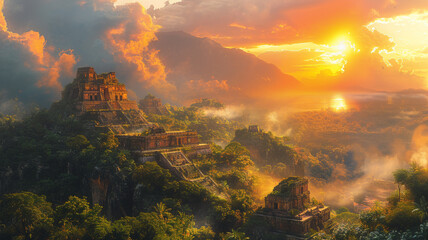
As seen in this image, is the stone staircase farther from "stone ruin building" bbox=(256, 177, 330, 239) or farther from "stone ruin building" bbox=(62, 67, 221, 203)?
"stone ruin building" bbox=(256, 177, 330, 239)

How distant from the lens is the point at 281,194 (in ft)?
201

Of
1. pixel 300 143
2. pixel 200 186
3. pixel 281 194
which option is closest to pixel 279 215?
pixel 281 194

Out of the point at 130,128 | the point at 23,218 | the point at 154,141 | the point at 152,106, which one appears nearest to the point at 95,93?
the point at 130,128

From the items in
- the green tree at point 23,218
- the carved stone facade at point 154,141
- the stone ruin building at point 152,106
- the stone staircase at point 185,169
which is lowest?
the green tree at point 23,218

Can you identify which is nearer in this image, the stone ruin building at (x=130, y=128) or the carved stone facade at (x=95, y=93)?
the stone ruin building at (x=130, y=128)

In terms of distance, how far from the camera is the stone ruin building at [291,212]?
5859 centimetres

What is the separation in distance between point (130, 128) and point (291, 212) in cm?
4101

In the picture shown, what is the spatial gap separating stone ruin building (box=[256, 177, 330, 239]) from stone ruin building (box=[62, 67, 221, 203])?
1073 cm

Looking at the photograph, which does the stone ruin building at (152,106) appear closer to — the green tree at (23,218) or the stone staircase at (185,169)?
the stone staircase at (185,169)

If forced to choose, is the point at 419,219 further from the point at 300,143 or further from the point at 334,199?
the point at 300,143

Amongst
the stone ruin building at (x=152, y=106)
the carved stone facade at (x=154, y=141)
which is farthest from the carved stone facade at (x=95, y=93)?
the stone ruin building at (x=152, y=106)

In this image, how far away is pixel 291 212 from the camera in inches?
2359

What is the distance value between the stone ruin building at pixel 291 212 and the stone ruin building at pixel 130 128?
1073 centimetres

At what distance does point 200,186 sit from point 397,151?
438 ft
